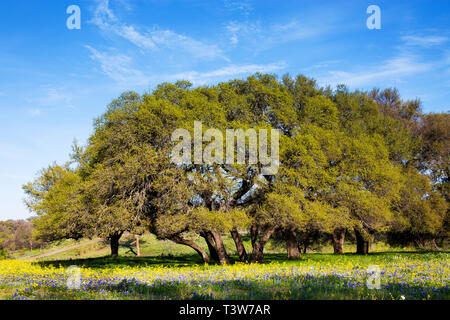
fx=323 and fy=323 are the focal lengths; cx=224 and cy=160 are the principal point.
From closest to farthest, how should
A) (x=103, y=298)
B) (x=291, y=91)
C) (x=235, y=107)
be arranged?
1. (x=103, y=298)
2. (x=235, y=107)
3. (x=291, y=91)

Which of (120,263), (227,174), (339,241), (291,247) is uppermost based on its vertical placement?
(227,174)

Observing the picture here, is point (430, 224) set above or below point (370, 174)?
below

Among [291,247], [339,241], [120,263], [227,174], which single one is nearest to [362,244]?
[339,241]

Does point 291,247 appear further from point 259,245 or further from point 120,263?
point 120,263

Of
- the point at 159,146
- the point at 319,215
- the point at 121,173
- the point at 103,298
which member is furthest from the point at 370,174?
the point at 103,298

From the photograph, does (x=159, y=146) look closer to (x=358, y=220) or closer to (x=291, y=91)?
(x=291, y=91)

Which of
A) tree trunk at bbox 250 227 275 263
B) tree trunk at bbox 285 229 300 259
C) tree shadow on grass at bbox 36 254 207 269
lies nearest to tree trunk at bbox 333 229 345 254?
tree trunk at bbox 285 229 300 259

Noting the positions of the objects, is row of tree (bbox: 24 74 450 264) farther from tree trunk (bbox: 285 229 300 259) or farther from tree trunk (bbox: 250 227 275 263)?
tree trunk (bbox: 285 229 300 259)

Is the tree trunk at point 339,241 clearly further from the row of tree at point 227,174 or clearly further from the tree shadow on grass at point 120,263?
the tree shadow on grass at point 120,263

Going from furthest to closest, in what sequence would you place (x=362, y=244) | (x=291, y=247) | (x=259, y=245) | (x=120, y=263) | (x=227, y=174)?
(x=362, y=244), (x=291, y=247), (x=120, y=263), (x=259, y=245), (x=227, y=174)

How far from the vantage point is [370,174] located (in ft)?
72.4

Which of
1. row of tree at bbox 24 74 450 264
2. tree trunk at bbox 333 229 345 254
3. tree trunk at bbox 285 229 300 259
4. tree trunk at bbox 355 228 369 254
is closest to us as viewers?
row of tree at bbox 24 74 450 264

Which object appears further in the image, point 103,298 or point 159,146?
point 159,146
